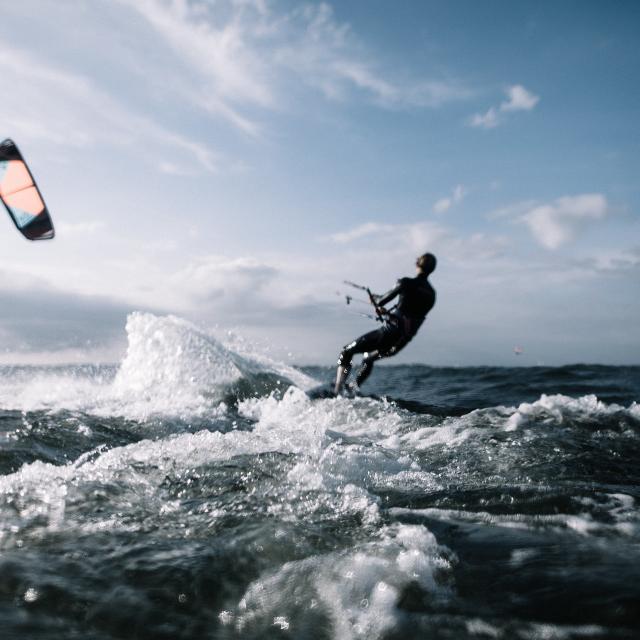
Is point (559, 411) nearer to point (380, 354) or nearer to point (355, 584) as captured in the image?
point (380, 354)

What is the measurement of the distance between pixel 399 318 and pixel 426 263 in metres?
1.36

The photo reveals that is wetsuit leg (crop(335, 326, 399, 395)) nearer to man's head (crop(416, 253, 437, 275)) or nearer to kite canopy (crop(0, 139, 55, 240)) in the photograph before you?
man's head (crop(416, 253, 437, 275))

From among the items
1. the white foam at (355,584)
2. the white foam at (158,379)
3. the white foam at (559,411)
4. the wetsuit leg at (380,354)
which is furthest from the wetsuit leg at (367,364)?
the white foam at (355,584)

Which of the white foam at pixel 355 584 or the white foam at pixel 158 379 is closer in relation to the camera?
the white foam at pixel 355 584

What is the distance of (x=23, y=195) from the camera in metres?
7.40

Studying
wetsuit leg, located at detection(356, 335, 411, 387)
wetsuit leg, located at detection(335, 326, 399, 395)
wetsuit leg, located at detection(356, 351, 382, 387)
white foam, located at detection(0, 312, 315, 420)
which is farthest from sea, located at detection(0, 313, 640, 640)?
wetsuit leg, located at detection(356, 351, 382, 387)

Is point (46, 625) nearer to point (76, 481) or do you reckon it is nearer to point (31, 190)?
point (76, 481)

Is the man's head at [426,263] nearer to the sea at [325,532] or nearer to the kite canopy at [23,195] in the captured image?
the sea at [325,532]

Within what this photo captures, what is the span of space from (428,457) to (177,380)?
317 inches

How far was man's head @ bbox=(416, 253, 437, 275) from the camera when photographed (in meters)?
11.3

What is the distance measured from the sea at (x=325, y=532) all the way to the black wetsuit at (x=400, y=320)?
3.99 m

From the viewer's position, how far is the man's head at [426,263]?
1133 cm

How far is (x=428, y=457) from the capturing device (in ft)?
19.7

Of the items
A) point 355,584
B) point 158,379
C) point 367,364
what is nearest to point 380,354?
point 367,364
